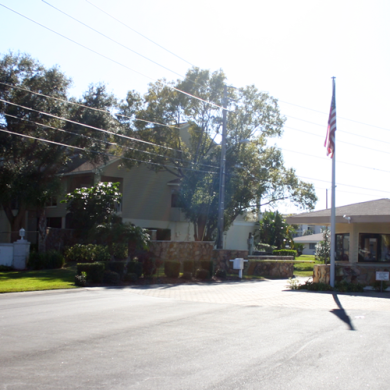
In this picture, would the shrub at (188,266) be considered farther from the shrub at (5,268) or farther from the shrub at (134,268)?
the shrub at (5,268)

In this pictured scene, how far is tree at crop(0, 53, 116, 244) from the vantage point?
27609mm

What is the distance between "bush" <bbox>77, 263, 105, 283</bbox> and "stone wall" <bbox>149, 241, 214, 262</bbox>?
19.6ft

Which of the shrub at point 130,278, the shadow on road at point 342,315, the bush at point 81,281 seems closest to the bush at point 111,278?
the shrub at point 130,278

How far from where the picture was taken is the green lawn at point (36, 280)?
16953 mm

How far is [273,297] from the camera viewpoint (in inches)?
620

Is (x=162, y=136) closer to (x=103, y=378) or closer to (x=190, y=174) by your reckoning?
(x=190, y=174)

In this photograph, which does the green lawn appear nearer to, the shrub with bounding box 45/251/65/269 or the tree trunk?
the shrub with bounding box 45/251/65/269

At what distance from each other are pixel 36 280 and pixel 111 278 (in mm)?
3264

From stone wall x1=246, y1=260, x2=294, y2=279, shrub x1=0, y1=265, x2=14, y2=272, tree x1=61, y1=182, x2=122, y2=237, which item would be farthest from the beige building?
shrub x1=0, y1=265, x2=14, y2=272

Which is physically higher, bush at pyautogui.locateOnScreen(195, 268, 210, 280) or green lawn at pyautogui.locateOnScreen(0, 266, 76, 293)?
bush at pyautogui.locateOnScreen(195, 268, 210, 280)

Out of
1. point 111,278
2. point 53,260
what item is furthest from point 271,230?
point 111,278

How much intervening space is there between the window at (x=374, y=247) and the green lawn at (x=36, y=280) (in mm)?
13060

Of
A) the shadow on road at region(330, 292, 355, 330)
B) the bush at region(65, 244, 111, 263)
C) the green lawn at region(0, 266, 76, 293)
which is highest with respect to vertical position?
the bush at region(65, 244, 111, 263)

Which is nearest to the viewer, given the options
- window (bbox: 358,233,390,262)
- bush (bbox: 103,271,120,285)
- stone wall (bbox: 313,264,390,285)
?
bush (bbox: 103,271,120,285)
